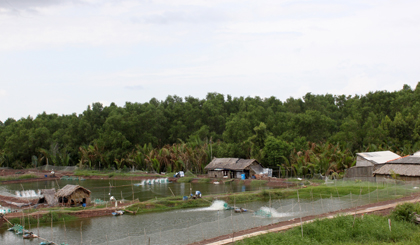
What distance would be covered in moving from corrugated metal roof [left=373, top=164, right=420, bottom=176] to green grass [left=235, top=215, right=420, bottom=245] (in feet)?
45.2

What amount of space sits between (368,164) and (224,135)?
26.0 metres

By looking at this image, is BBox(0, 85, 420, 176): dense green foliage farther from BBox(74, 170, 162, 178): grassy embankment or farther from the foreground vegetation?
the foreground vegetation

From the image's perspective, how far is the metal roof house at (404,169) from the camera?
3248cm

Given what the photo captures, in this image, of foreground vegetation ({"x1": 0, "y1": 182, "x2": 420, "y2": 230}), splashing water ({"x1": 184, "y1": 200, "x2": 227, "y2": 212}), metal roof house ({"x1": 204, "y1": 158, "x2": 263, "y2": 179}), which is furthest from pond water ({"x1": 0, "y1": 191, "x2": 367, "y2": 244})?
metal roof house ({"x1": 204, "y1": 158, "x2": 263, "y2": 179})

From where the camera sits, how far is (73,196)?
31078mm

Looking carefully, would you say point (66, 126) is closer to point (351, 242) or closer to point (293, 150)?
point (293, 150)

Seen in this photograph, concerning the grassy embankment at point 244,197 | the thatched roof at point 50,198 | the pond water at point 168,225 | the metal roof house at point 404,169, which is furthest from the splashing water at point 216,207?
the metal roof house at point 404,169

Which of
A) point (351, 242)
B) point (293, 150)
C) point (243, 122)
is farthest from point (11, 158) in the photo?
point (351, 242)

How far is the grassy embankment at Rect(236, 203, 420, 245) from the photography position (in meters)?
18.1

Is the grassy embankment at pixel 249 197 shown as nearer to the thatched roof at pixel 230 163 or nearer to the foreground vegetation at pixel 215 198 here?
the foreground vegetation at pixel 215 198

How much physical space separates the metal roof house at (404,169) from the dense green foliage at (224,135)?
886cm

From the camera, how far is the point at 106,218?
28016 millimetres

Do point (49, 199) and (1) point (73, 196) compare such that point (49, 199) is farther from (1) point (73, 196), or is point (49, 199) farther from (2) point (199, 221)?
(2) point (199, 221)

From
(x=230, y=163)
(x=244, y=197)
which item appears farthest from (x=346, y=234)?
(x=230, y=163)
